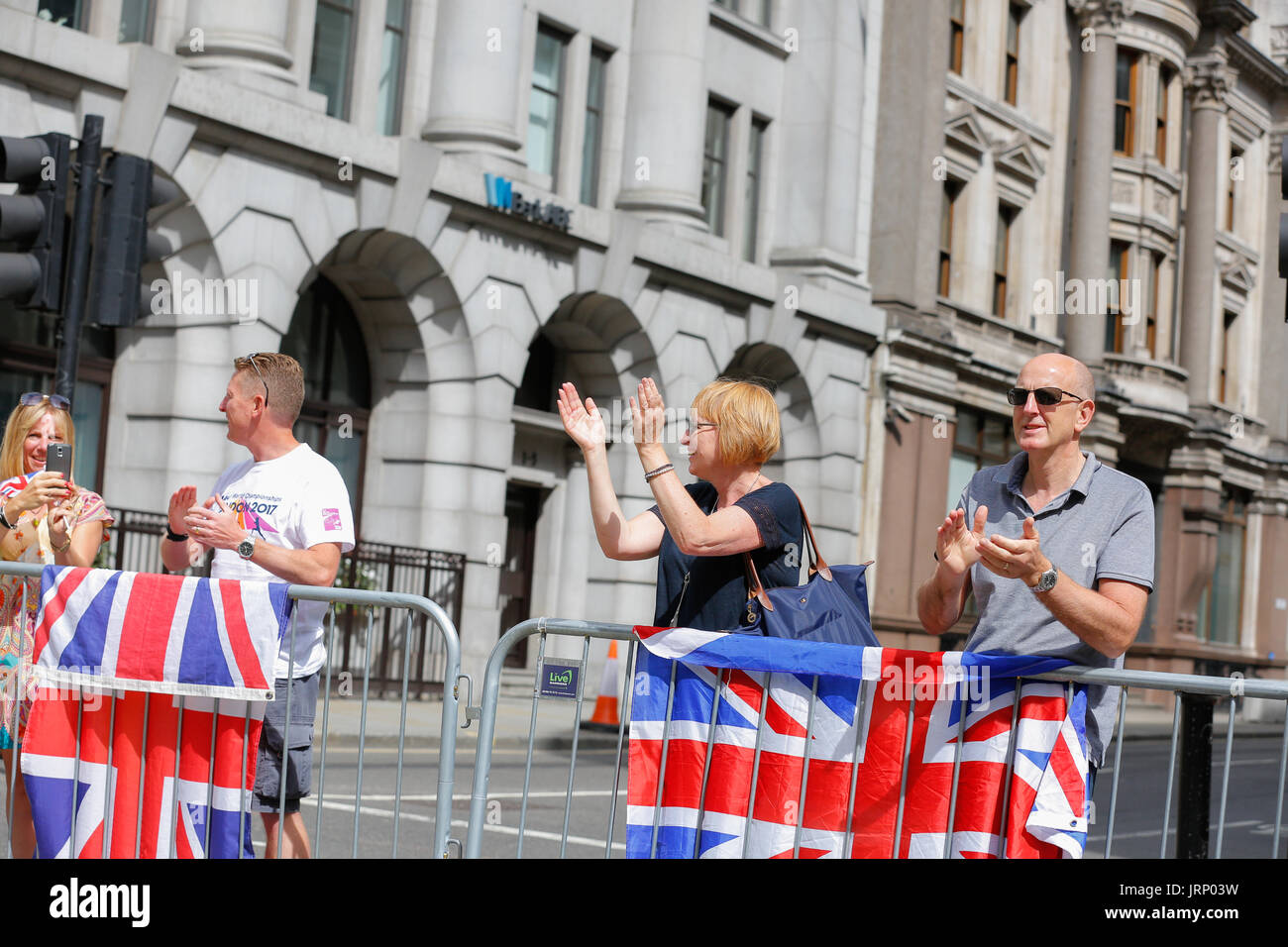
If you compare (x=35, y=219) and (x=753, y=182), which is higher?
(x=753, y=182)

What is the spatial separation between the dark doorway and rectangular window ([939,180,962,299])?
958cm

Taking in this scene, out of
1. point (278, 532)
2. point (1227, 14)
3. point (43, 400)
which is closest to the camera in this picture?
point (278, 532)

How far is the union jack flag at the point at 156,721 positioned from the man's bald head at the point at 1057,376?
2.40 metres

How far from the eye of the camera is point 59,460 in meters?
5.96

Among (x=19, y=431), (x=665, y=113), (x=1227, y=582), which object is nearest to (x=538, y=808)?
(x=19, y=431)

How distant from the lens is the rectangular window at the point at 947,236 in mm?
29000

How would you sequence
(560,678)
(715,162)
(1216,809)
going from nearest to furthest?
(560,678), (1216,809), (715,162)

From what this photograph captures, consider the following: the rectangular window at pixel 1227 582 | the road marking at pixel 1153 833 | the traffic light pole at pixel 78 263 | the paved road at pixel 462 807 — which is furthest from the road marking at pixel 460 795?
the rectangular window at pixel 1227 582

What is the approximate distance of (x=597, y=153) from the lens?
22734mm

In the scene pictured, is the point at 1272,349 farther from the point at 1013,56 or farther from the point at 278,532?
the point at 278,532

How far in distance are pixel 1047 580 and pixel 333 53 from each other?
16.6 m

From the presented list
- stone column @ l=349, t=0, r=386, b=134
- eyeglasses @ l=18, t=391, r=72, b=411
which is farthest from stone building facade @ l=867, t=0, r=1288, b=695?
eyeglasses @ l=18, t=391, r=72, b=411

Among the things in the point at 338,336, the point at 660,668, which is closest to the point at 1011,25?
the point at 338,336
